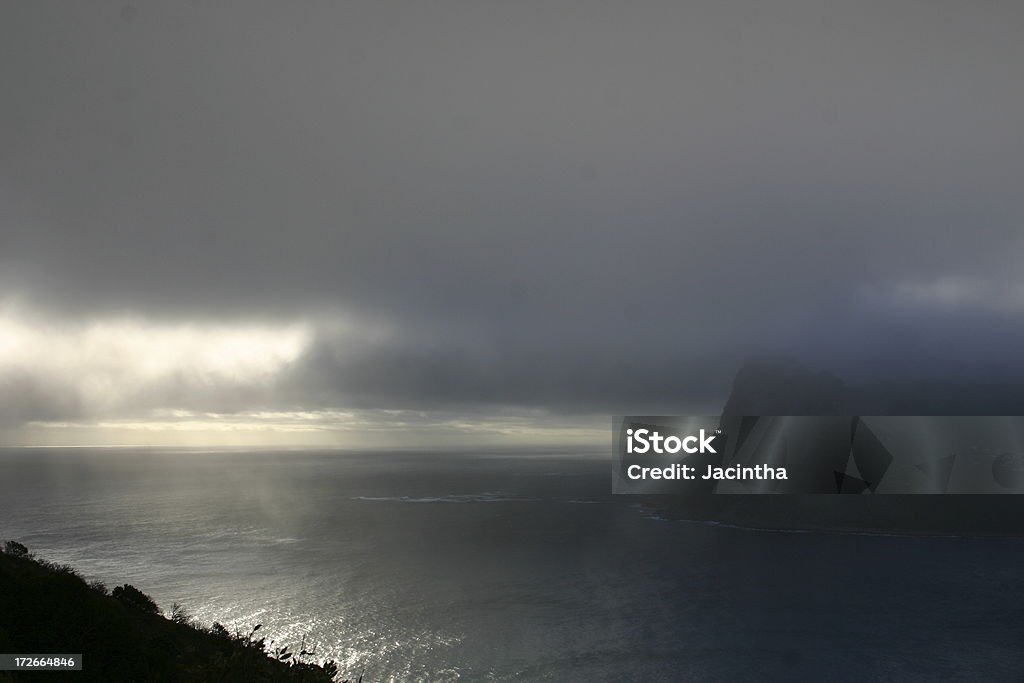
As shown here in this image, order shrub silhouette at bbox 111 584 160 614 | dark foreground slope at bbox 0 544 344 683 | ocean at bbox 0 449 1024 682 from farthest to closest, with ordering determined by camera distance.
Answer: ocean at bbox 0 449 1024 682 → shrub silhouette at bbox 111 584 160 614 → dark foreground slope at bbox 0 544 344 683

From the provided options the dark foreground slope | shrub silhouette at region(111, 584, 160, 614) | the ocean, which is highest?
the dark foreground slope

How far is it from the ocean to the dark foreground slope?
34.3 m

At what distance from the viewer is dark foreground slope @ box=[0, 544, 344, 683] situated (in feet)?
48.0

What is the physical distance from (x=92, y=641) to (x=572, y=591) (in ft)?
216

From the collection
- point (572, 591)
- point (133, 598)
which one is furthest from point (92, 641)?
point (572, 591)

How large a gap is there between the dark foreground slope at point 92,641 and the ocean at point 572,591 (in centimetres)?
3426

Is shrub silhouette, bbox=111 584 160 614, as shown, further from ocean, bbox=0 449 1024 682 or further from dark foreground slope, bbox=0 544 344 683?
ocean, bbox=0 449 1024 682

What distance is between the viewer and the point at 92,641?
51.7 feet

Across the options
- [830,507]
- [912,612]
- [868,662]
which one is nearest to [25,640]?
[868,662]

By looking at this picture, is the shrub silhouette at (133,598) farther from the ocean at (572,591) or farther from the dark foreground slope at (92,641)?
the ocean at (572,591)

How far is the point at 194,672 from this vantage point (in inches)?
572

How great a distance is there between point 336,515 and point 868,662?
382 ft

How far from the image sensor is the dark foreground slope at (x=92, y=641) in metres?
14.6

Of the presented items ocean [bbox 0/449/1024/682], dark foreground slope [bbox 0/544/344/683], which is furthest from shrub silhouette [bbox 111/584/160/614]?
ocean [bbox 0/449/1024/682]
